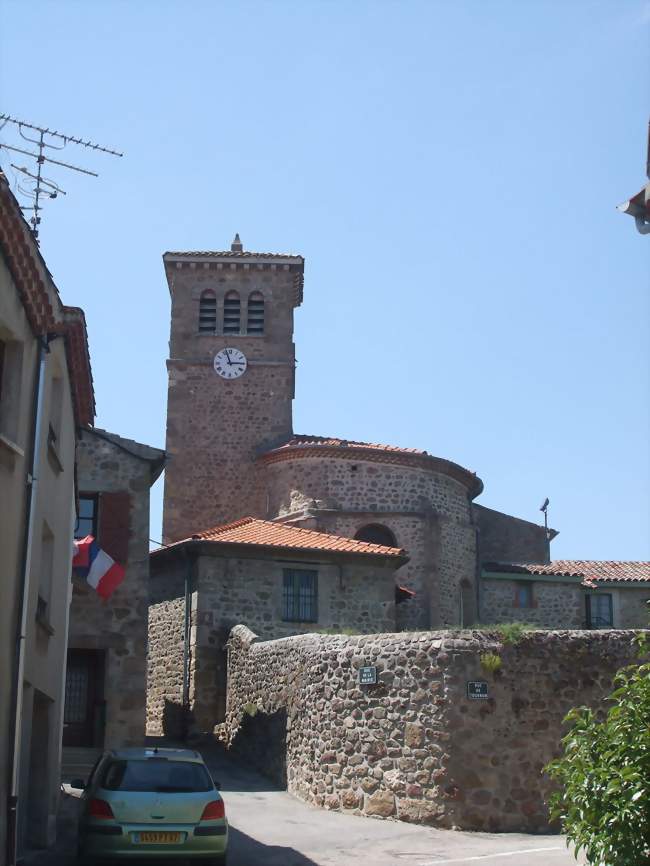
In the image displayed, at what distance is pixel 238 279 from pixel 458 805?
29.0 metres

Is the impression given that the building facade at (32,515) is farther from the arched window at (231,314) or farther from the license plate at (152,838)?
the arched window at (231,314)

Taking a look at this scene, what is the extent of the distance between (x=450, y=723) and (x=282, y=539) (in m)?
11.1

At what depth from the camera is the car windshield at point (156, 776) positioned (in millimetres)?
12594

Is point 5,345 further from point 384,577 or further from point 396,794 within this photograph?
point 384,577

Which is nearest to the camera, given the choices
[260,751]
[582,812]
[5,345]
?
[582,812]

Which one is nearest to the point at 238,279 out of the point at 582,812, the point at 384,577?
the point at 384,577

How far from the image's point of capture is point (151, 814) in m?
12.3

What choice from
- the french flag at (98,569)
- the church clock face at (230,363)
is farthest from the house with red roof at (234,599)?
the church clock face at (230,363)

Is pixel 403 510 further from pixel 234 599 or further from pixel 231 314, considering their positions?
pixel 231 314

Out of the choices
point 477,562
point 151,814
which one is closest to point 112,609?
point 151,814

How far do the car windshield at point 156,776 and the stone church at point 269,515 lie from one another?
11.2 metres

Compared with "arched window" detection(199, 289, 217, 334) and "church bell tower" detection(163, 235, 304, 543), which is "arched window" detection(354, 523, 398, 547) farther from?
"arched window" detection(199, 289, 217, 334)

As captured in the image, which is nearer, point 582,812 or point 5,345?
point 582,812

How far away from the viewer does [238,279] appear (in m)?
42.2
